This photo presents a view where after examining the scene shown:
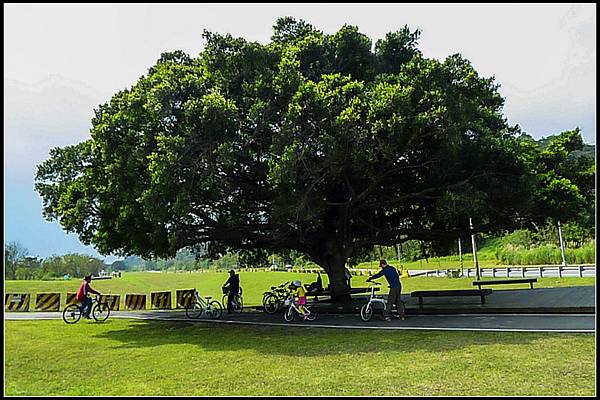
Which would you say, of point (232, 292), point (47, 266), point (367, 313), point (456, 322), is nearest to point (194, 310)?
point (232, 292)

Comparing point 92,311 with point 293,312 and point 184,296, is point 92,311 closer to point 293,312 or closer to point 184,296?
point 184,296

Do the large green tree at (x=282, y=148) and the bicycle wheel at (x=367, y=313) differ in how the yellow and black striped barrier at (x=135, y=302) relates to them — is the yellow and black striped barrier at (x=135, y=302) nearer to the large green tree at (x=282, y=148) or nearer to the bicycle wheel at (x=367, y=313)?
the large green tree at (x=282, y=148)

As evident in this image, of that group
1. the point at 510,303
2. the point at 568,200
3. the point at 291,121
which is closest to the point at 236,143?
the point at 291,121

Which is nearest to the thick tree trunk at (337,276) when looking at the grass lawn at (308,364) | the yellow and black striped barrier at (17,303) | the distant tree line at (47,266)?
the grass lawn at (308,364)

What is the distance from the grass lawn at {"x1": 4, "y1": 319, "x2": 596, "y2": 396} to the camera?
868 cm

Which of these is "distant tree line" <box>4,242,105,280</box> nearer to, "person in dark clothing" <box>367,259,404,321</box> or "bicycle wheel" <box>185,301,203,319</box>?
"bicycle wheel" <box>185,301,203,319</box>

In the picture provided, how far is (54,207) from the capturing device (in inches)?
883

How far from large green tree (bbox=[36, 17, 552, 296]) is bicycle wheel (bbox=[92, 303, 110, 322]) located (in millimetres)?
2335

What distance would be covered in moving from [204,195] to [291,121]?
403 cm

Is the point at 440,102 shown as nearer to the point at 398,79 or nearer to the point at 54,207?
the point at 398,79

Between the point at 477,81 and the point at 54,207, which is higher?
the point at 477,81

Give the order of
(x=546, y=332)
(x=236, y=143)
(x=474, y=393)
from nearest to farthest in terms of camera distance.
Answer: (x=474, y=393)
(x=546, y=332)
(x=236, y=143)

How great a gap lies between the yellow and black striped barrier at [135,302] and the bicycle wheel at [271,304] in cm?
764

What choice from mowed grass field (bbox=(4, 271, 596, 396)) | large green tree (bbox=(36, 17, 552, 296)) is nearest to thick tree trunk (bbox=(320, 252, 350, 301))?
large green tree (bbox=(36, 17, 552, 296))
